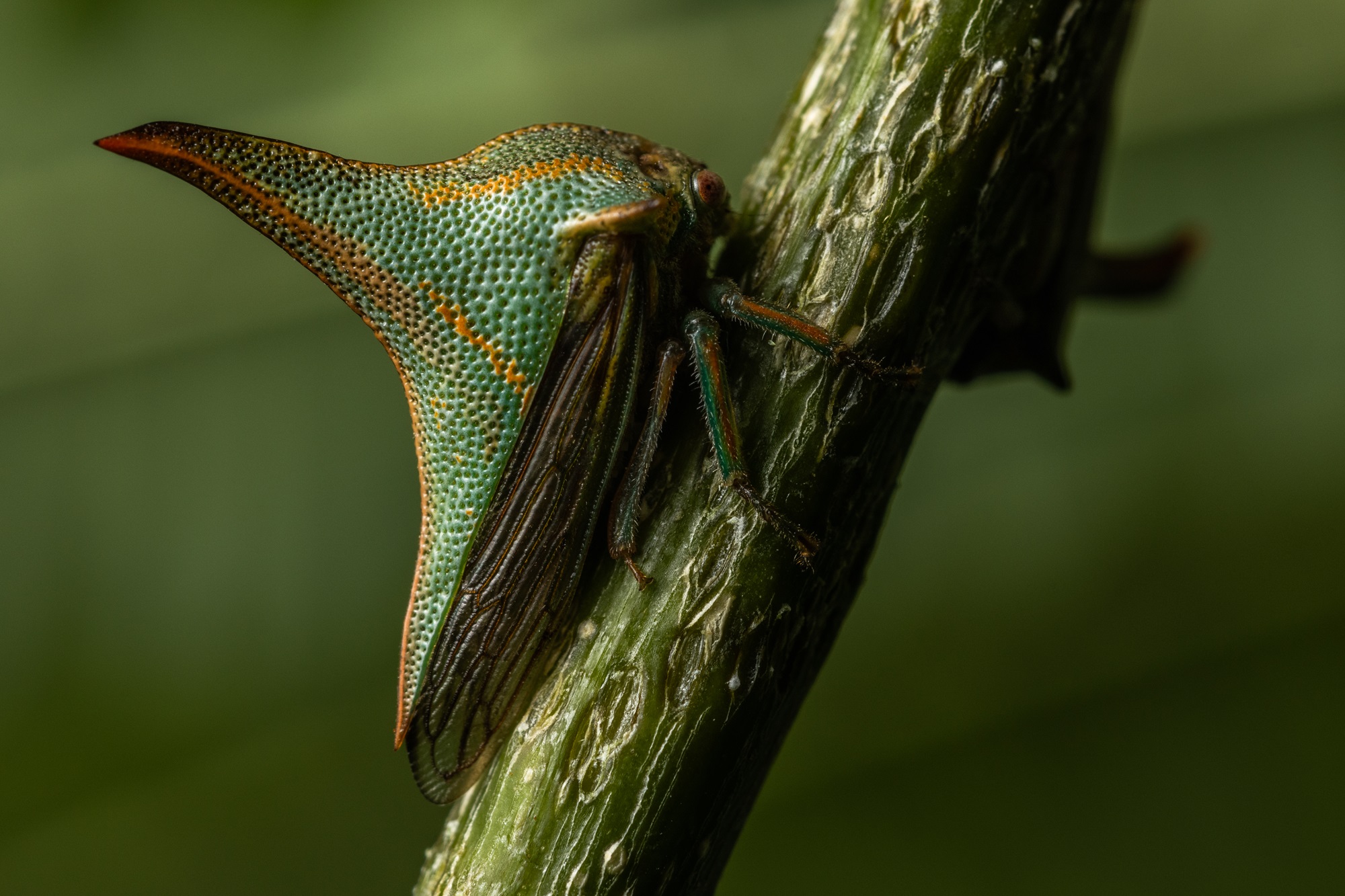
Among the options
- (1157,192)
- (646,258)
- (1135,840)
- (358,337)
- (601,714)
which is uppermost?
(1157,192)

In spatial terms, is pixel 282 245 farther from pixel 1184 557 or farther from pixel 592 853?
pixel 1184 557

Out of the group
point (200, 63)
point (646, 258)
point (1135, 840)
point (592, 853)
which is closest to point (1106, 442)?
point (1135, 840)

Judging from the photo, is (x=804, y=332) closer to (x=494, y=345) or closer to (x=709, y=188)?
(x=709, y=188)

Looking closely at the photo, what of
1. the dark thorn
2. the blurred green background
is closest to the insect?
the dark thorn

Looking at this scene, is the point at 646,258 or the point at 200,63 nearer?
the point at 646,258

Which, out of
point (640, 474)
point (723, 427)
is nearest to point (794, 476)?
point (723, 427)

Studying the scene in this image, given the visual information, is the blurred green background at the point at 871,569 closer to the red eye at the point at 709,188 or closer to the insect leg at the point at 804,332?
the red eye at the point at 709,188

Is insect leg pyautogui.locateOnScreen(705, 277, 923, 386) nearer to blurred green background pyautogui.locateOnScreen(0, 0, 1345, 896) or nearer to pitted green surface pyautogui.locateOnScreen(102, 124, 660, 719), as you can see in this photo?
pitted green surface pyautogui.locateOnScreen(102, 124, 660, 719)

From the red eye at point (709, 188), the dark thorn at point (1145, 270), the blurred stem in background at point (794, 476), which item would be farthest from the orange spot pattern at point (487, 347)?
the dark thorn at point (1145, 270)
